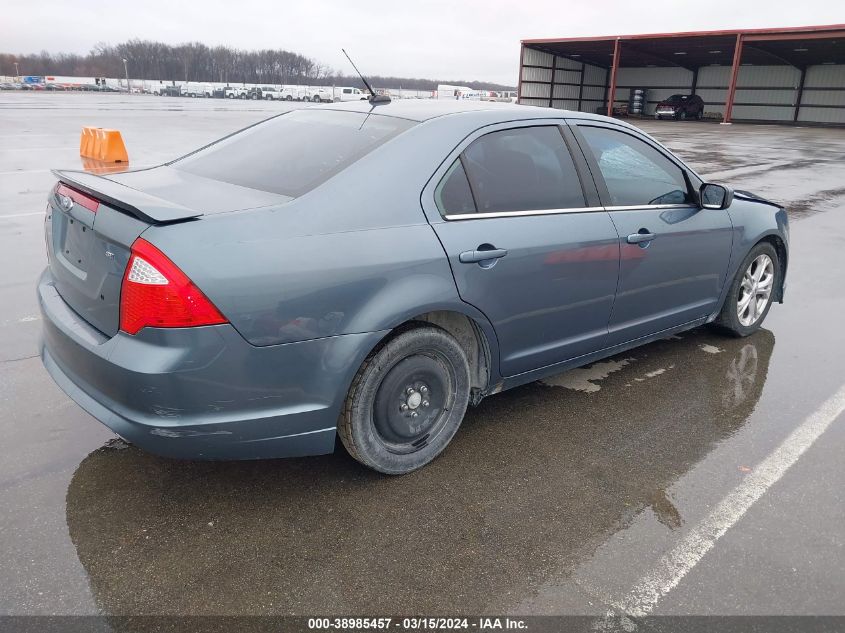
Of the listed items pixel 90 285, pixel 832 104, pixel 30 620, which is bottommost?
pixel 30 620

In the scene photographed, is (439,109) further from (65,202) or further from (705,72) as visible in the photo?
(705,72)

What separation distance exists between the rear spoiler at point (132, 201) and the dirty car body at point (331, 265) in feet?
0.04

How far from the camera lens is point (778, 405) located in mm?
3814

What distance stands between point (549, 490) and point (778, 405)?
173 cm

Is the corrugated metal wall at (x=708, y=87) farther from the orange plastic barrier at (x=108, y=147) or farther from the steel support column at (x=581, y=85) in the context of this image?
the orange plastic barrier at (x=108, y=147)

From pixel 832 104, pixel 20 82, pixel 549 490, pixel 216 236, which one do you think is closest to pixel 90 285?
pixel 216 236

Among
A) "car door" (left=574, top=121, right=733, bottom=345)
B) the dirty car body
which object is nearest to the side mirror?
"car door" (left=574, top=121, right=733, bottom=345)

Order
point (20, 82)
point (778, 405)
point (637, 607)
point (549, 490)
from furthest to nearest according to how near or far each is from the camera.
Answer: point (20, 82) → point (778, 405) → point (549, 490) → point (637, 607)

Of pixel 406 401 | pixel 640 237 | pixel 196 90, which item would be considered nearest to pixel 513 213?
pixel 640 237

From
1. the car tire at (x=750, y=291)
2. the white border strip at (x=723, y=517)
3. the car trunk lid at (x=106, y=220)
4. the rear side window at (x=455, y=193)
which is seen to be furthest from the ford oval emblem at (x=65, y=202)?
the car tire at (x=750, y=291)

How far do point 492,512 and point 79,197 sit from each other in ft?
7.03

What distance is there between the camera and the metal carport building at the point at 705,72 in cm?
3582

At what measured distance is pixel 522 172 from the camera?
3.31 metres

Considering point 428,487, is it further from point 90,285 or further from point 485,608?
point 90,285
